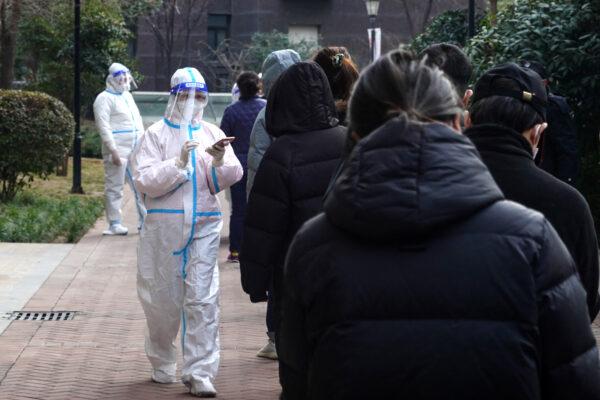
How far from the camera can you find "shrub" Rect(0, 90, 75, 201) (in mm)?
18344

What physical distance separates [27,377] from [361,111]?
536 cm

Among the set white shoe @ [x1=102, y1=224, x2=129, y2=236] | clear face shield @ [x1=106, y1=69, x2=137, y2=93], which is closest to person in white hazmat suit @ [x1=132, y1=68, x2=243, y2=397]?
clear face shield @ [x1=106, y1=69, x2=137, y2=93]

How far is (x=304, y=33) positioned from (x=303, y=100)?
41.9 metres

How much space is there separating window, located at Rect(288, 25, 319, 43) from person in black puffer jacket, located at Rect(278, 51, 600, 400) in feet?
146

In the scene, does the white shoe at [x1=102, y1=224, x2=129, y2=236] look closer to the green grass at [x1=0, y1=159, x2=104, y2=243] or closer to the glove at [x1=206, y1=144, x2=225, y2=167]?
the green grass at [x1=0, y1=159, x2=104, y2=243]

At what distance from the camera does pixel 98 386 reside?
296 inches

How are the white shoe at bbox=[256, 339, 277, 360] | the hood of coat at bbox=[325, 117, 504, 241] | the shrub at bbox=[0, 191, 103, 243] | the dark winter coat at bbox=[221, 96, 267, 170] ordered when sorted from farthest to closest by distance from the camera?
the shrub at bbox=[0, 191, 103, 243]
the dark winter coat at bbox=[221, 96, 267, 170]
the white shoe at bbox=[256, 339, 277, 360]
the hood of coat at bbox=[325, 117, 504, 241]

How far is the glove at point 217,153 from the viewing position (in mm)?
7059

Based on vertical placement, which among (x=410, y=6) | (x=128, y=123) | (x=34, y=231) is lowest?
(x=34, y=231)

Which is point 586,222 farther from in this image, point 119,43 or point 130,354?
point 119,43

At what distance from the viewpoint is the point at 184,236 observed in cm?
716

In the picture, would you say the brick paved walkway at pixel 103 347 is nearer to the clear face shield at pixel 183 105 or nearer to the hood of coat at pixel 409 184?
the clear face shield at pixel 183 105

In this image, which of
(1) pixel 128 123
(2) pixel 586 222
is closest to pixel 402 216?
(2) pixel 586 222

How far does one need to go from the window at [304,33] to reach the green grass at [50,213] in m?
24.4
